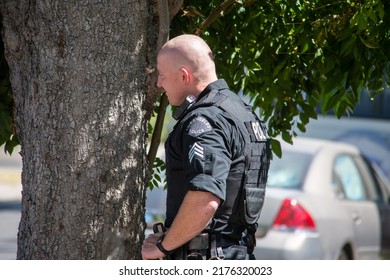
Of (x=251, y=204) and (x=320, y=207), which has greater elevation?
(x=320, y=207)

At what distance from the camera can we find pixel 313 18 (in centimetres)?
447

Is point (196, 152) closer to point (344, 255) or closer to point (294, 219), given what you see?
point (294, 219)

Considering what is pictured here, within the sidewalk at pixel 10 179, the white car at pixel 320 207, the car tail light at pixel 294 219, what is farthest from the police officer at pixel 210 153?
the sidewalk at pixel 10 179

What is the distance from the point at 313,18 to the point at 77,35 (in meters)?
1.34

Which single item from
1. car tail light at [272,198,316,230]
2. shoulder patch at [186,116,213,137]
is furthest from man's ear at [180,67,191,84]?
car tail light at [272,198,316,230]

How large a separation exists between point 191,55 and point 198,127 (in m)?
0.31

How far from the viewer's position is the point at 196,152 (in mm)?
3357

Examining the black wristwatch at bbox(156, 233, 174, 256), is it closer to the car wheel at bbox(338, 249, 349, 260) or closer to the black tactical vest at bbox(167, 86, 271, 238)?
the black tactical vest at bbox(167, 86, 271, 238)

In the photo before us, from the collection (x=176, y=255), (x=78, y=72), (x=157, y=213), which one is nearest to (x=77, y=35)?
(x=78, y=72)

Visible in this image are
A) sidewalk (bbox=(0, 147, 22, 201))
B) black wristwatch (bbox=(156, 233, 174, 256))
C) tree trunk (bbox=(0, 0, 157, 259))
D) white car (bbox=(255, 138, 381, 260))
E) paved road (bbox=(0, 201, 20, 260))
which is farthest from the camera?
sidewalk (bbox=(0, 147, 22, 201))

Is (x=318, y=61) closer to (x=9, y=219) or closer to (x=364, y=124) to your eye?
(x=9, y=219)

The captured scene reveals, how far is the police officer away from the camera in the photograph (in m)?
3.39

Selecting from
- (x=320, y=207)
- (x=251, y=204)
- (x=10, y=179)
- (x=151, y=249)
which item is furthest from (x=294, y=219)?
(x=10, y=179)

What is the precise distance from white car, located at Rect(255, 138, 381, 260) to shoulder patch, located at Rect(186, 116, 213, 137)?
447 centimetres
